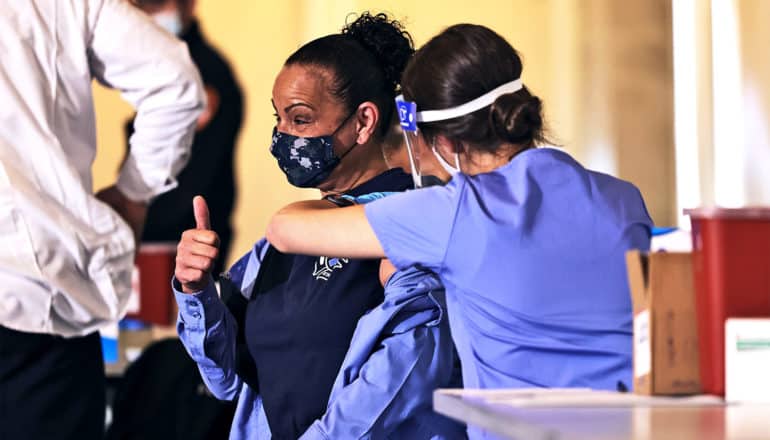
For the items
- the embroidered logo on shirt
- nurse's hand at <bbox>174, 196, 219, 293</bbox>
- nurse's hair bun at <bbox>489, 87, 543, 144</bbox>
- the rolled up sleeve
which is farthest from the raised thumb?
nurse's hair bun at <bbox>489, 87, 543, 144</bbox>

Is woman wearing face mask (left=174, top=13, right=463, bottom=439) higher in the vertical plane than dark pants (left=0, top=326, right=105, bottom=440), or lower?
higher

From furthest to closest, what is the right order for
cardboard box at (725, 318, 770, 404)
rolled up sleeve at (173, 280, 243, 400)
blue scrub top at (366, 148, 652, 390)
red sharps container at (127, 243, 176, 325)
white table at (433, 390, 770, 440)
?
1. red sharps container at (127, 243, 176, 325)
2. rolled up sleeve at (173, 280, 243, 400)
3. blue scrub top at (366, 148, 652, 390)
4. cardboard box at (725, 318, 770, 404)
5. white table at (433, 390, 770, 440)

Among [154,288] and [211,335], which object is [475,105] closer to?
[211,335]

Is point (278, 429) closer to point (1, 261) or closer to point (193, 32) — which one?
point (1, 261)

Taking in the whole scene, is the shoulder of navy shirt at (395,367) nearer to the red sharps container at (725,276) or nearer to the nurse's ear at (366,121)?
the nurse's ear at (366,121)

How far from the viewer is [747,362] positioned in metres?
1.53

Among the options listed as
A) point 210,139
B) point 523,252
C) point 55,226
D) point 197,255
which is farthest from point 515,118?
point 210,139

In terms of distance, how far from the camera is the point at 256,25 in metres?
5.71

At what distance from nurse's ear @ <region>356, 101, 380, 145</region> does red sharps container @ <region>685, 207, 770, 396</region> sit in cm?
88

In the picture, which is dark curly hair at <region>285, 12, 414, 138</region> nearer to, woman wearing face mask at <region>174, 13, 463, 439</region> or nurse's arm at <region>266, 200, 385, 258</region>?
woman wearing face mask at <region>174, 13, 463, 439</region>

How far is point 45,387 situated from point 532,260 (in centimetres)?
146

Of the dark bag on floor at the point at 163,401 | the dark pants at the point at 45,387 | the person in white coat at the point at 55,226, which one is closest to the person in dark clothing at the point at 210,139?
the dark bag on floor at the point at 163,401

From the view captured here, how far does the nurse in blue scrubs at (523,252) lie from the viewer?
5.71 ft

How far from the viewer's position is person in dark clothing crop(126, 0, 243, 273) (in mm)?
5559
